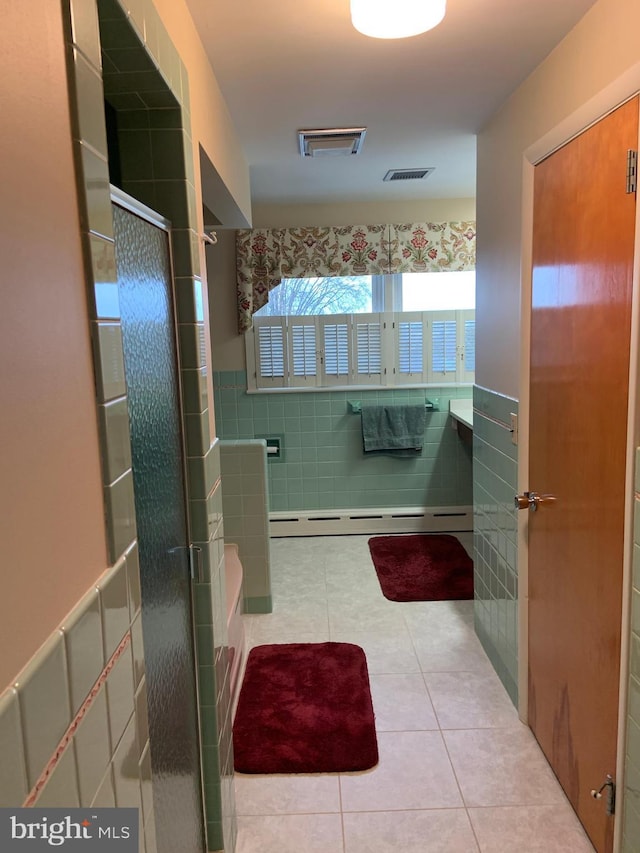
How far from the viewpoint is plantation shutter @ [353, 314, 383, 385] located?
4449 mm

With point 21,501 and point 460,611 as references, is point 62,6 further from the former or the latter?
point 460,611

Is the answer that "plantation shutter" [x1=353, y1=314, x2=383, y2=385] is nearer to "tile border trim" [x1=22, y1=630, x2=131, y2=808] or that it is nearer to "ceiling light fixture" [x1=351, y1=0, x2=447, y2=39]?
"ceiling light fixture" [x1=351, y1=0, x2=447, y2=39]

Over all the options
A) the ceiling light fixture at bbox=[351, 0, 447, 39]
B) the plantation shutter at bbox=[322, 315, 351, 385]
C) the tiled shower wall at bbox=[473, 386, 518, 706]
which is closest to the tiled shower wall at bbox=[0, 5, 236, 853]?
the ceiling light fixture at bbox=[351, 0, 447, 39]

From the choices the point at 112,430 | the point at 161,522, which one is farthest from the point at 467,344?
the point at 112,430

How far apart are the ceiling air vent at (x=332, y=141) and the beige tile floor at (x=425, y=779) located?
2.41 metres

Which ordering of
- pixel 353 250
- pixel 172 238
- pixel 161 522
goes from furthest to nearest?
pixel 353 250 < pixel 172 238 < pixel 161 522

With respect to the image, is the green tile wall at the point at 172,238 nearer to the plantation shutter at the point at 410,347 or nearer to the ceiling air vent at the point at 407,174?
the ceiling air vent at the point at 407,174

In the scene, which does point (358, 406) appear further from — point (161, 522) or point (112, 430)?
point (112, 430)

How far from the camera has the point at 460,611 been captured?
336 cm

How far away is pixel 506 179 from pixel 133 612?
2233 millimetres

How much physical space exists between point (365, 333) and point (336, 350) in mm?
245

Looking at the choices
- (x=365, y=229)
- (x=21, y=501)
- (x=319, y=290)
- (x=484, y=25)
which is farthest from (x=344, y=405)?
(x=21, y=501)

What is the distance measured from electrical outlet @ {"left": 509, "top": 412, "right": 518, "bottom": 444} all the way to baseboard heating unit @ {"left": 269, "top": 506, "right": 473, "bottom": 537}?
89.2 inches

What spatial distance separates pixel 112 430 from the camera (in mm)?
889
